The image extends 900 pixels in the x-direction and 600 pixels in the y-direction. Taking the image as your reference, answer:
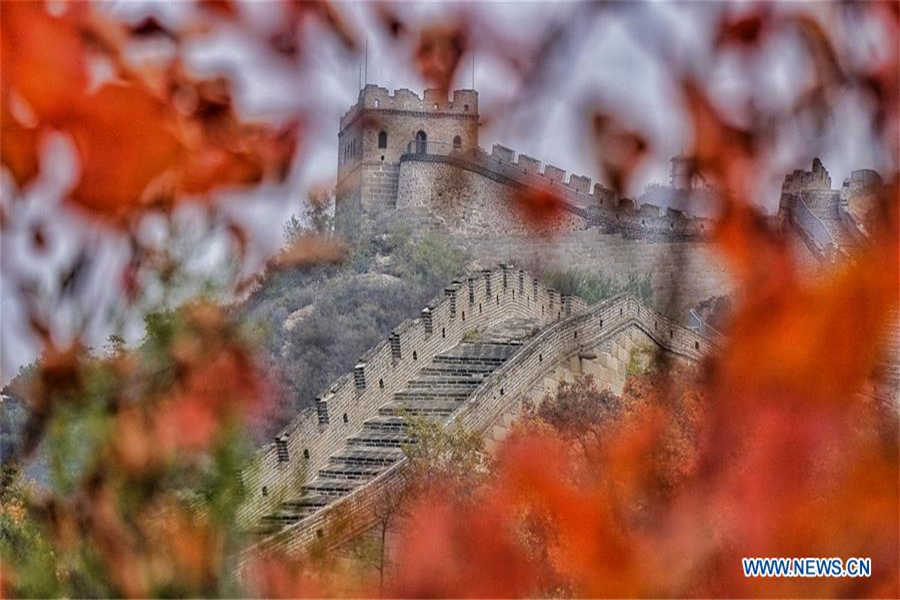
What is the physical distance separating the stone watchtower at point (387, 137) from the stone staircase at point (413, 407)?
0.44 m

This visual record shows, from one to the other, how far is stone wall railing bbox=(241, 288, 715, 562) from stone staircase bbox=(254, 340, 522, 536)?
3 cm

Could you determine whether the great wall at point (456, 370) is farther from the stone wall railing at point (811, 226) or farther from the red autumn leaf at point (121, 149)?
the red autumn leaf at point (121, 149)

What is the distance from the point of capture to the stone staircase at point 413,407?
265 centimetres

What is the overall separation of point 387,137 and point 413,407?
2.41 feet

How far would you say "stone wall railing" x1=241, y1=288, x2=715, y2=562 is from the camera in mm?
2322

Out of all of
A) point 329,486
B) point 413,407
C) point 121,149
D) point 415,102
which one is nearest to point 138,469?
point 121,149

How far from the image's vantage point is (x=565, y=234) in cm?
230

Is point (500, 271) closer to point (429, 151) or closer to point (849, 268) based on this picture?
point (429, 151)

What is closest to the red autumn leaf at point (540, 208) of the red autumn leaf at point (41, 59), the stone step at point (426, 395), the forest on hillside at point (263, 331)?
the forest on hillside at point (263, 331)

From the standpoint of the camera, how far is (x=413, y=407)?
286 centimetres

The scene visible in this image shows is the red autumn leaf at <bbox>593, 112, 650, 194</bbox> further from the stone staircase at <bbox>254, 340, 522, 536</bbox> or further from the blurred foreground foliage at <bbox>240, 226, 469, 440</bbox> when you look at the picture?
the stone staircase at <bbox>254, 340, 522, 536</bbox>

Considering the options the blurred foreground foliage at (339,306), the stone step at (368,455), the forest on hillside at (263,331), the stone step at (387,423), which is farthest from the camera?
the stone step at (387,423)

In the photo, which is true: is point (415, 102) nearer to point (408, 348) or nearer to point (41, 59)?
point (41, 59)

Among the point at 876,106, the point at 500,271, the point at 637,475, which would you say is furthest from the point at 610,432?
the point at 876,106
